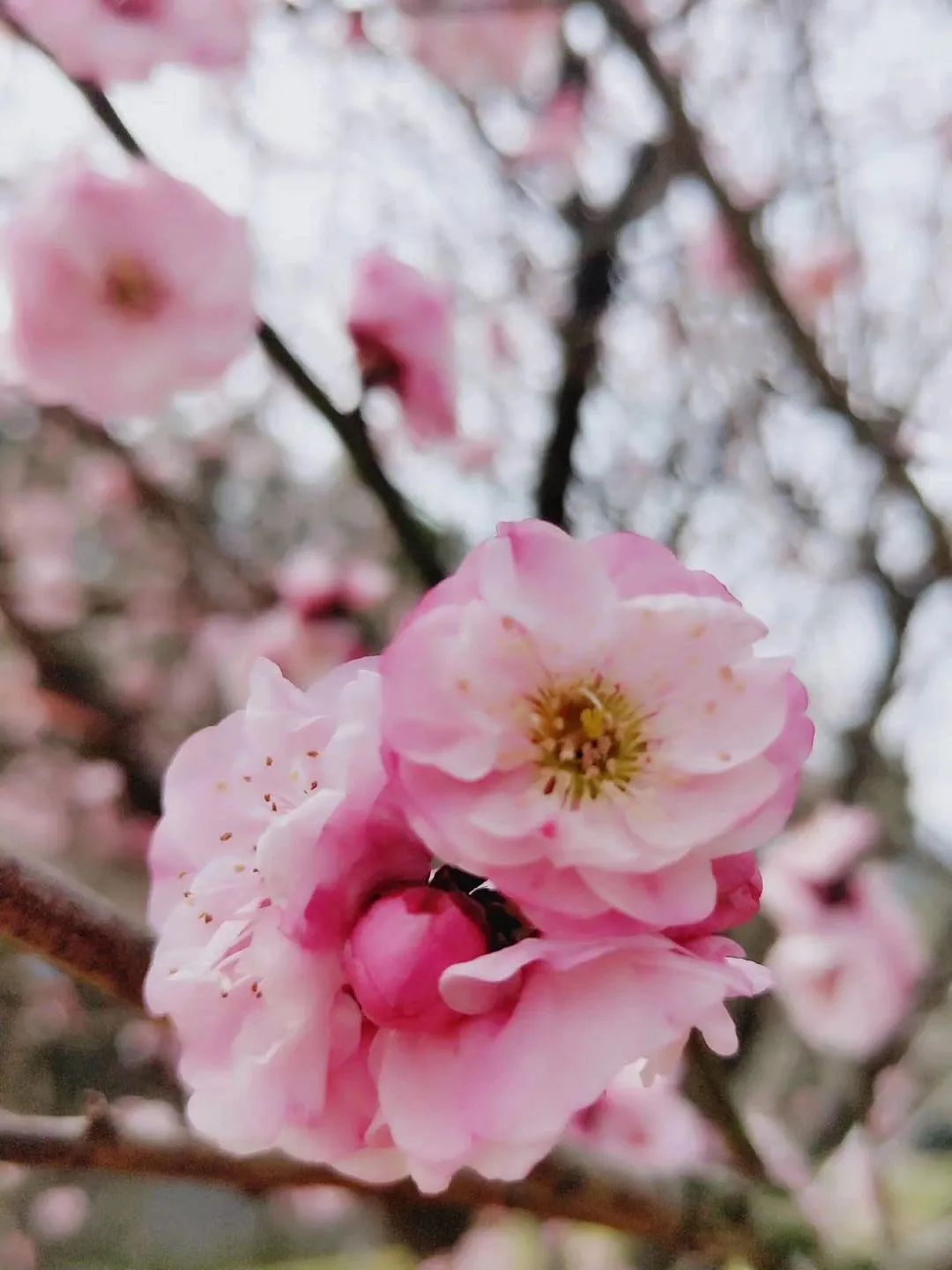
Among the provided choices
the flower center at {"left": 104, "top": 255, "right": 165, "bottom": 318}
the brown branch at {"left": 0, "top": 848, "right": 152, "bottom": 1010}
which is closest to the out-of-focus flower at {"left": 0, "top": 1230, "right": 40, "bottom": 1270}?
the flower center at {"left": 104, "top": 255, "right": 165, "bottom": 318}

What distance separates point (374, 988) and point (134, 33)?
82cm

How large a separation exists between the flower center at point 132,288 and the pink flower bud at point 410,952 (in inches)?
35.3

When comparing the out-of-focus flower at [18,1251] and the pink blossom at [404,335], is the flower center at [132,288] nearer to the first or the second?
the pink blossom at [404,335]

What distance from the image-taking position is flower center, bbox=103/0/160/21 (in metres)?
0.84

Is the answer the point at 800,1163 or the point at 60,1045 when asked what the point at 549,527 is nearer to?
the point at 800,1163

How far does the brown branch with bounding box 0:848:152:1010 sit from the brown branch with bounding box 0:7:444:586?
44 centimetres

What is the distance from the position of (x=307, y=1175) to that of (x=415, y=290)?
0.78 metres

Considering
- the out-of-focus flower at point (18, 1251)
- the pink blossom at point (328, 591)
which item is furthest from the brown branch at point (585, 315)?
the out-of-focus flower at point (18, 1251)

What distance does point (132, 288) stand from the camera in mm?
1076

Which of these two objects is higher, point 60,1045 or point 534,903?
point 534,903

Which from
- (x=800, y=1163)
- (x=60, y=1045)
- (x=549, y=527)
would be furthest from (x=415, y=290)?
(x=60, y=1045)

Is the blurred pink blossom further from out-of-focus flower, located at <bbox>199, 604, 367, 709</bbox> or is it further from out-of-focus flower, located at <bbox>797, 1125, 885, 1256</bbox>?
out-of-focus flower, located at <bbox>797, 1125, 885, 1256</bbox>

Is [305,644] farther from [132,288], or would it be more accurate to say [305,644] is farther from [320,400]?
[320,400]

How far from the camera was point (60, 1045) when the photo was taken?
7.80 feet
